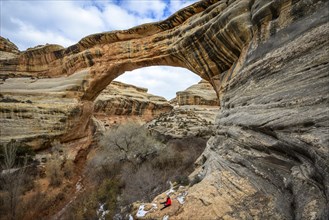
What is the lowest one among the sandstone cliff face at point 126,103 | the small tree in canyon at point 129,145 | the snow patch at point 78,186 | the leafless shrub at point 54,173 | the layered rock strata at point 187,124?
the snow patch at point 78,186

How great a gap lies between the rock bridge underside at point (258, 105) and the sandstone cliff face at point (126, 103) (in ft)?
44.0

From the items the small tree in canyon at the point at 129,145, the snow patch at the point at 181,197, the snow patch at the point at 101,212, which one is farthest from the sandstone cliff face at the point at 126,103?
the snow patch at the point at 181,197

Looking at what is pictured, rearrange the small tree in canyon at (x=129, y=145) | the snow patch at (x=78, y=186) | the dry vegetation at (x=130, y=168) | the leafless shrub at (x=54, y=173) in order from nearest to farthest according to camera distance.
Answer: the dry vegetation at (x=130, y=168) < the snow patch at (x=78, y=186) < the leafless shrub at (x=54, y=173) < the small tree in canyon at (x=129, y=145)

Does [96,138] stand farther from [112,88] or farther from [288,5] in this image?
[288,5]

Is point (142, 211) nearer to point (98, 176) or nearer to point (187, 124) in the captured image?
point (98, 176)

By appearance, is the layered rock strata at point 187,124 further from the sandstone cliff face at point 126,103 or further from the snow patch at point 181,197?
the snow patch at point 181,197

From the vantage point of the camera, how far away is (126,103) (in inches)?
1122

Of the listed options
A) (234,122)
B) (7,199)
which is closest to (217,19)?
(234,122)

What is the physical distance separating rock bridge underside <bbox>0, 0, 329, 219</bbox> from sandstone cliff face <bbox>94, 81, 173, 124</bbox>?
13.4m

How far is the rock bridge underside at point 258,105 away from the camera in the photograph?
3.50 meters

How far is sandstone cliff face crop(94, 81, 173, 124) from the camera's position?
87.2 feet

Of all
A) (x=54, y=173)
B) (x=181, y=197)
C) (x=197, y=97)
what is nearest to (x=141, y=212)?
(x=181, y=197)

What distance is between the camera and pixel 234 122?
20.2 ft

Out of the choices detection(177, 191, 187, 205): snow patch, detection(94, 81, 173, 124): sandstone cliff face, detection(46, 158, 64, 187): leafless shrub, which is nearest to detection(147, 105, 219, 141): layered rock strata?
detection(46, 158, 64, 187): leafless shrub
